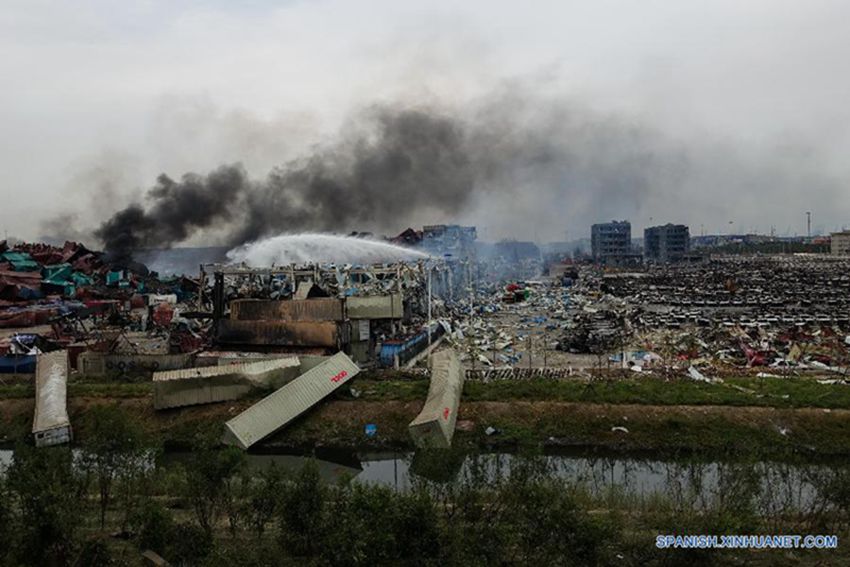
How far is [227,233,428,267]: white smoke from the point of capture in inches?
1969

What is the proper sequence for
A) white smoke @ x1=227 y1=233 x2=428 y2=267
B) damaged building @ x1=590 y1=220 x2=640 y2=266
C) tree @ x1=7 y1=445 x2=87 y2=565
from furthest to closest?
damaged building @ x1=590 y1=220 x2=640 y2=266, white smoke @ x1=227 y1=233 x2=428 y2=267, tree @ x1=7 y1=445 x2=87 y2=565

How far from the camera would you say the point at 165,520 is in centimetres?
1170

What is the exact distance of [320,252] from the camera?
50.0m

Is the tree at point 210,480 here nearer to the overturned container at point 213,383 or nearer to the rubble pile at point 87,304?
the overturned container at point 213,383

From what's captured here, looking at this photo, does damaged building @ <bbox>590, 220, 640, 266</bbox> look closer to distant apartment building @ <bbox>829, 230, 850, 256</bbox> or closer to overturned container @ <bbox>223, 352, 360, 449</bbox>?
distant apartment building @ <bbox>829, 230, 850, 256</bbox>

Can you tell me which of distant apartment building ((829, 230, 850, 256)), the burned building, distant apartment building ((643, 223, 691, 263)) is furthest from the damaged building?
distant apartment building ((829, 230, 850, 256))

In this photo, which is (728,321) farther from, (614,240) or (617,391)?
(614,240)

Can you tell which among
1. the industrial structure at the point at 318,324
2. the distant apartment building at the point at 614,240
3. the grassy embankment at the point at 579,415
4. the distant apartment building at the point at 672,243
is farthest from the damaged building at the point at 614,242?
the grassy embankment at the point at 579,415

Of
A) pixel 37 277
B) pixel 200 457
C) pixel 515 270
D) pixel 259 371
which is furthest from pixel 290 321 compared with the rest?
pixel 515 270

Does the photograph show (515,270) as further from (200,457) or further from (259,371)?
(200,457)

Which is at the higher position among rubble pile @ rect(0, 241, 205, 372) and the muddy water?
rubble pile @ rect(0, 241, 205, 372)

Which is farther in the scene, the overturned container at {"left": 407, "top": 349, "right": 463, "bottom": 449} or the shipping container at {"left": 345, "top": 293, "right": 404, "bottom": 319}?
the shipping container at {"left": 345, "top": 293, "right": 404, "bottom": 319}

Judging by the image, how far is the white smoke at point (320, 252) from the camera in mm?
50000

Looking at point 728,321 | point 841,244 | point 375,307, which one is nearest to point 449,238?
point 728,321
